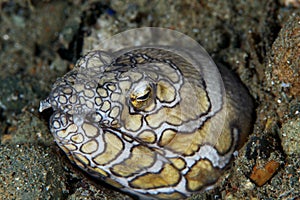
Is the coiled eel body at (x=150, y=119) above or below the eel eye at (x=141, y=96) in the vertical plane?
below

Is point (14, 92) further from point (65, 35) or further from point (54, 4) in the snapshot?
point (54, 4)

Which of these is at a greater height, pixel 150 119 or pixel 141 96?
pixel 141 96

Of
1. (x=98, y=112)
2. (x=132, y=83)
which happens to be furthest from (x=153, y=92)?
(x=98, y=112)

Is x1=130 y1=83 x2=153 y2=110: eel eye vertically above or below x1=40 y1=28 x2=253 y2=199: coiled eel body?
above

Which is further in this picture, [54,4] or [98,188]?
[54,4]

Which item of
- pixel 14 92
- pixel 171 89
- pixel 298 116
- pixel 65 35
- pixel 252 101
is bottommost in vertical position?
pixel 14 92
